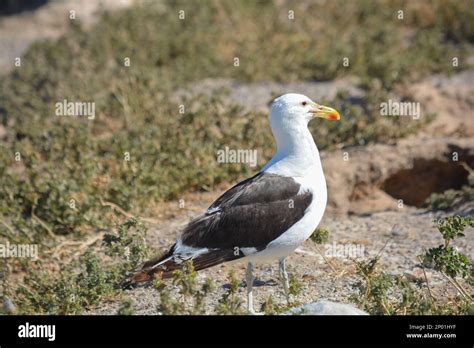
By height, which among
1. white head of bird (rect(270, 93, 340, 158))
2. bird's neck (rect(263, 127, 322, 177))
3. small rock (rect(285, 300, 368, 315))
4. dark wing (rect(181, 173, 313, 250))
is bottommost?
small rock (rect(285, 300, 368, 315))

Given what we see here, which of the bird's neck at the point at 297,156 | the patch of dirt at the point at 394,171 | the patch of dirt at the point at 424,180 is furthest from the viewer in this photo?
the patch of dirt at the point at 424,180

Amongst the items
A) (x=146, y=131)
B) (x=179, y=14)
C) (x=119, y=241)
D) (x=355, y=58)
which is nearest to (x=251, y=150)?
(x=146, y=131)

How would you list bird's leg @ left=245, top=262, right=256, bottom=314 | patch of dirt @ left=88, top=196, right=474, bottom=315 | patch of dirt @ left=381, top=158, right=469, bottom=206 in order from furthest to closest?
1. patch of dirt @ left=381, top=158, right=469, bottom=206
2. patch of dirt @ left=88, top=196, right=474, bottom=315
3. bird's leg @ left=245, top=262, right=256, bottom=314

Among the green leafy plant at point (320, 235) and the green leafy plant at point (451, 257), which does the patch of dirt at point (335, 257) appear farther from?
the green leafy plant at point (451, 257)

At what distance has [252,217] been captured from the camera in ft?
21.1

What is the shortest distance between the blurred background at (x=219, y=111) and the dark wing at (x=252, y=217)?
0.85m

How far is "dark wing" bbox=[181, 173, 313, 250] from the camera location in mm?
6367

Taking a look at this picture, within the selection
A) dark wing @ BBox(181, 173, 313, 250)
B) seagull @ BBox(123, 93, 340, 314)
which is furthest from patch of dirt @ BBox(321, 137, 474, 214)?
dark wing @ BBox(181, 173, 313, 250)

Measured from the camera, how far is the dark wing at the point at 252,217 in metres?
6.37

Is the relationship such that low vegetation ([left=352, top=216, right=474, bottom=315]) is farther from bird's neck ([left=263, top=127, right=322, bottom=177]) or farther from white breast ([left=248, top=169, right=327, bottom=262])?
bird's neck ([left=263, top=127, right=322, bottom=177])

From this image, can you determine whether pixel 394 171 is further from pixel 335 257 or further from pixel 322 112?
pixel 322 112

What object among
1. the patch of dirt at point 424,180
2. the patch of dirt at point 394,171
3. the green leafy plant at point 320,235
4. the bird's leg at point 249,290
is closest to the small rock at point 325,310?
the bird's leg at point 249,290
